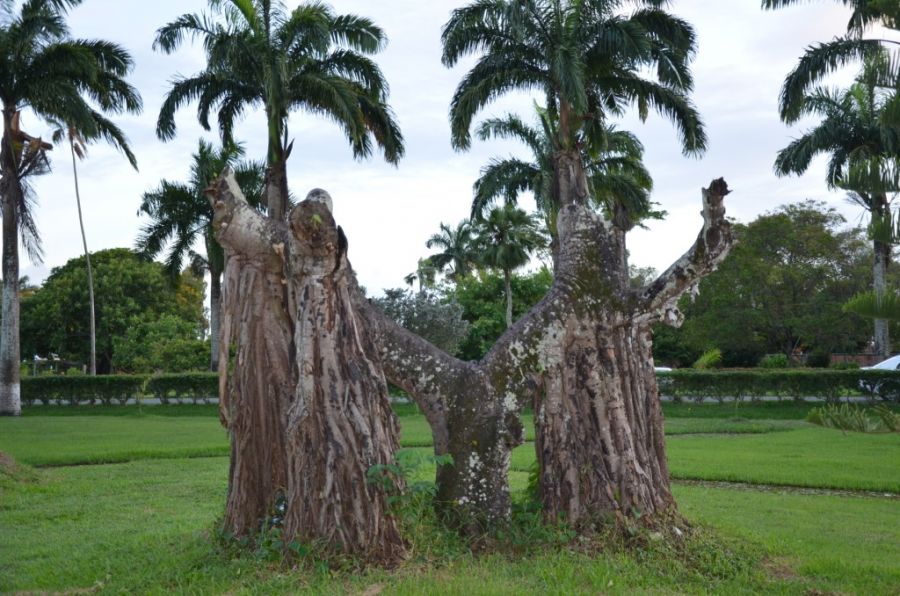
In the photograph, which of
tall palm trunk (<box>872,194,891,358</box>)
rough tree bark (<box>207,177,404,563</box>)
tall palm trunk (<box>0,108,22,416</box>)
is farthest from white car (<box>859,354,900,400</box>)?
tall palm trunk (<box>0,108,22,416</box>)

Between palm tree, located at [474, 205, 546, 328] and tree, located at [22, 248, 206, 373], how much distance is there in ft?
61.6

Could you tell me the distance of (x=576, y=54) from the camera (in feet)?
75.6

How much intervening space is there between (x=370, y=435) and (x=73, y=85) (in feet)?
80.8

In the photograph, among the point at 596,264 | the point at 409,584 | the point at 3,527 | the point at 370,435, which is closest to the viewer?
the point at 409,584

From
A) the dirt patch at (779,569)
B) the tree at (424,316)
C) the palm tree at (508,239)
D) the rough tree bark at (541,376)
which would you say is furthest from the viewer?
the palm tree at (508,239)

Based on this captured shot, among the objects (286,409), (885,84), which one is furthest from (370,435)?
(885,84)

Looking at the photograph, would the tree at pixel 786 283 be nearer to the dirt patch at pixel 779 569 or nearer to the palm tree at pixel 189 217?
the palm tree at pixel 189 217

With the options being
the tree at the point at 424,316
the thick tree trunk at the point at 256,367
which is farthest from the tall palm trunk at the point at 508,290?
the thick tree trunk at the point at 256,367

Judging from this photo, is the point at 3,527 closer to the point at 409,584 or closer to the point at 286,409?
the point at 286,409

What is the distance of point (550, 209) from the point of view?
2988 cm

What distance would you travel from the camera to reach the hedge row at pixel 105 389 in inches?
1238

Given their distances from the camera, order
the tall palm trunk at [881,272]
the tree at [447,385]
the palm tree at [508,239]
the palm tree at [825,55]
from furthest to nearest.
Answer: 1. the palm tree at [508,239]
2. the tall palm trunk at [881,272]
3. the palm tree at [825,55]
4. the tree at [447,385]

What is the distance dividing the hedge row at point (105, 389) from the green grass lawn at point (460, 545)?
46.2 ft

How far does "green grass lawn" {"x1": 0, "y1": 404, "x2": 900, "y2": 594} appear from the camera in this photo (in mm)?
5625
